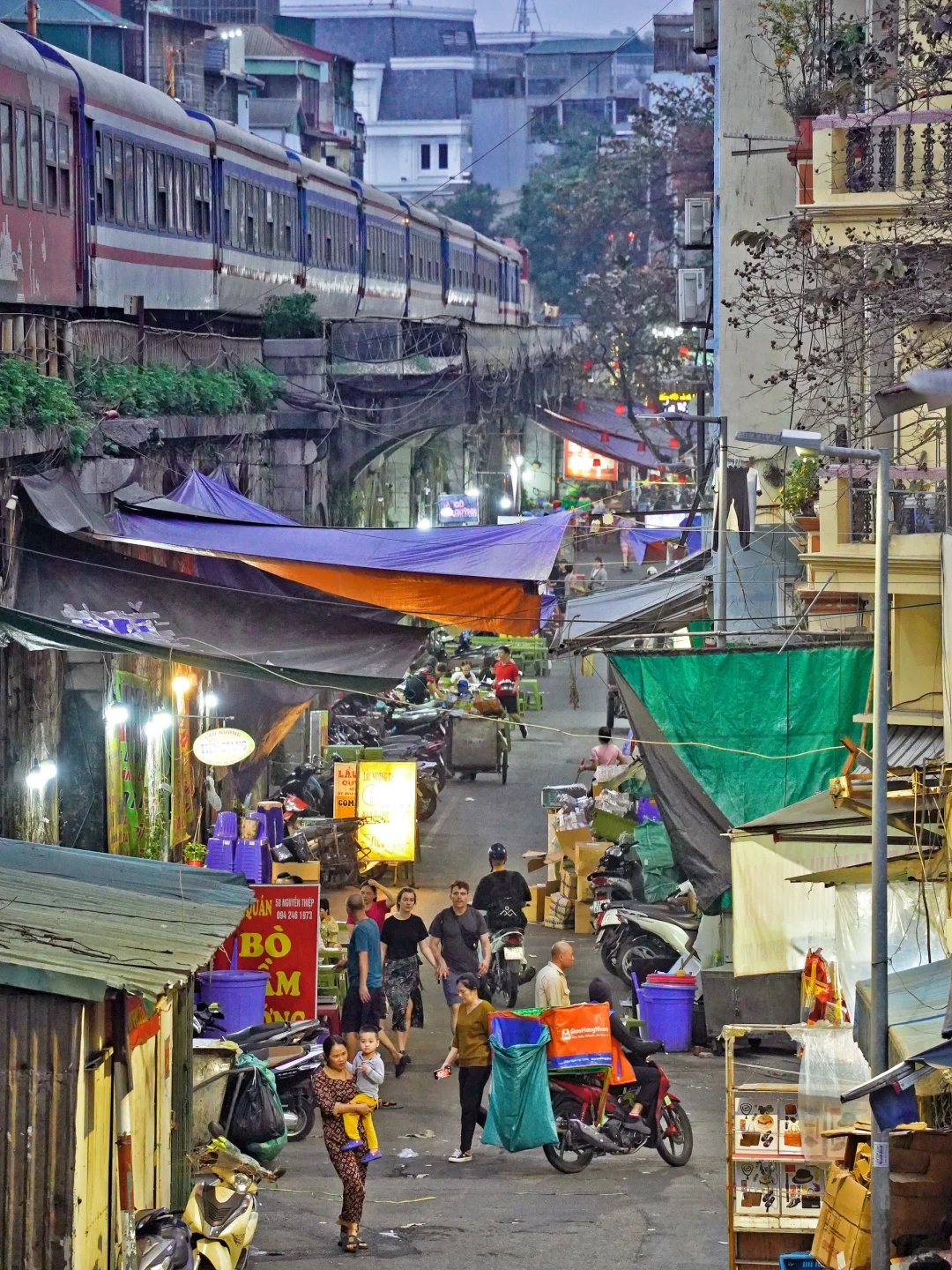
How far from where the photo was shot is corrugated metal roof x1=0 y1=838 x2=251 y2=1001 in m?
8.03

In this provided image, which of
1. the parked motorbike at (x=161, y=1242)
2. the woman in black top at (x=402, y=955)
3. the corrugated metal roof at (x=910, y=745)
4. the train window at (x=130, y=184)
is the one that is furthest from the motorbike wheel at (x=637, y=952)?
the train window at (x=130, y=184)

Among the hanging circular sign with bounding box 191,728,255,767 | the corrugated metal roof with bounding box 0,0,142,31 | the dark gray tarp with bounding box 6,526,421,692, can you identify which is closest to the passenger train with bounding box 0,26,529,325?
the dark gray tarp with bounding box 6,526,421,692

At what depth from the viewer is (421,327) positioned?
3316cm

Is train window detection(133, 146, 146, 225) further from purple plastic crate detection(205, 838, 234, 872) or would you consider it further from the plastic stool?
the plastic stool

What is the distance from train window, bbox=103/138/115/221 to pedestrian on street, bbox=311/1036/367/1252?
1336 centimetres

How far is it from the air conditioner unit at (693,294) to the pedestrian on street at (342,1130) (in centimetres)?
2570

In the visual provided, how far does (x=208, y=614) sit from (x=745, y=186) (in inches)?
627

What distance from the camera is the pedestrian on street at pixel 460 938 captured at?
48.2ft

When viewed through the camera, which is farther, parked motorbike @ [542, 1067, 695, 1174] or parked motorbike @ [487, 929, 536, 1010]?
parked motorbike @ [487, 929, 536, 1010]

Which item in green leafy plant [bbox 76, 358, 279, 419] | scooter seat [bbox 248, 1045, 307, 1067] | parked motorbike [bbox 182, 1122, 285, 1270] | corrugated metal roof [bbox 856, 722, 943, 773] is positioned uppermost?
green leafy plant [bbox 76, 358, 279, 419]

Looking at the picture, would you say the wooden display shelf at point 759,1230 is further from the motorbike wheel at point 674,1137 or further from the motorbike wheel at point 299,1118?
the motorbike wheel at point 299,1118

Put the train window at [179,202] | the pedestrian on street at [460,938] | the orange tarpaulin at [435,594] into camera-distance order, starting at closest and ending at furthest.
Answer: the pedestrian on street at [460,938], the orange tarpaulin at [435,594], the train window at [179,202]

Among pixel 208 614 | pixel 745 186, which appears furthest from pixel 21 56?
pixel 745 186

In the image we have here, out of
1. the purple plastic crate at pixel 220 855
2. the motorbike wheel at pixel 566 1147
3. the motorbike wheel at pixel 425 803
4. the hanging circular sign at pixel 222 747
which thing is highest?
the hanging circular sign at pixel 222 747
